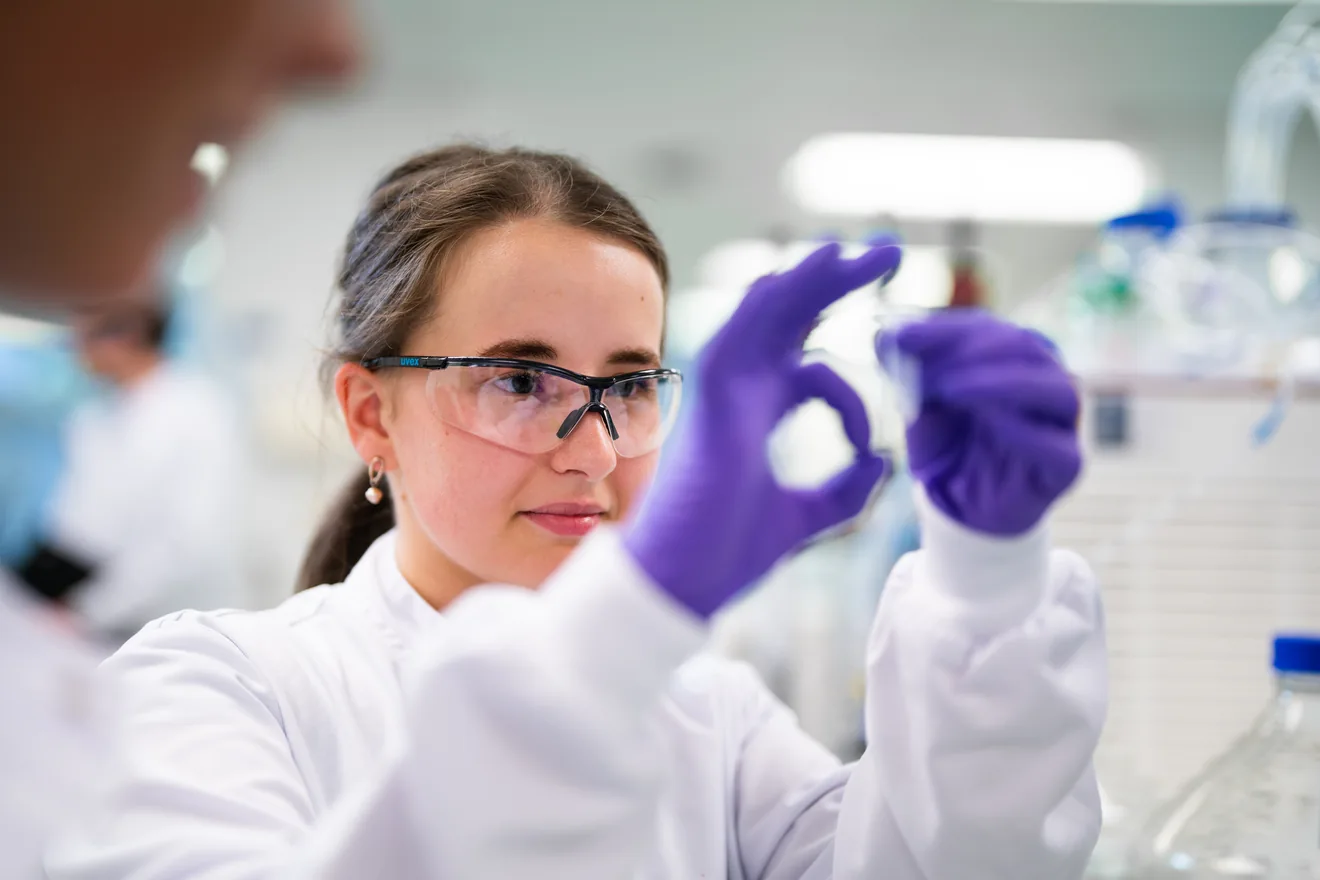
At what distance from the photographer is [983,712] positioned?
87 centimetres

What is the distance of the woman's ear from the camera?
1234 mm

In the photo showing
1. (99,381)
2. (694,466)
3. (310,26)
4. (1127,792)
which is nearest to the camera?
(310,26)

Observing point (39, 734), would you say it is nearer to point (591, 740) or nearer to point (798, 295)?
point (591, 740)

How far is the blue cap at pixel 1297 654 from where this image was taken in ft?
3.82

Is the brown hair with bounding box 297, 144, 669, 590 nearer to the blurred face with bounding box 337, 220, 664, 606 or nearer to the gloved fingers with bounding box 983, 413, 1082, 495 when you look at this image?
the blurred face with bounding box 337, 220, 664, 606

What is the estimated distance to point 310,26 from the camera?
0.55 meters

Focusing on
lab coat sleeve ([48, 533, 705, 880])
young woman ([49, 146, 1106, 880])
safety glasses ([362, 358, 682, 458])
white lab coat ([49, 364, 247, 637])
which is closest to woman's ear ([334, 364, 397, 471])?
young woman ([49, 146, 1106, 880])

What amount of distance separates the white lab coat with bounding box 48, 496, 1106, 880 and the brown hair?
273 mm

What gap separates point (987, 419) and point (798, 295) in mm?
162

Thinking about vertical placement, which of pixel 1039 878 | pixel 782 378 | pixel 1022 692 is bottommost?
pixel 1039 878

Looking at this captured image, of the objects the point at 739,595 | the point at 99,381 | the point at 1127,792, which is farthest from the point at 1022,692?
the point at 99,381

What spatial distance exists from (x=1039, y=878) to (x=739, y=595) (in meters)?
0.41

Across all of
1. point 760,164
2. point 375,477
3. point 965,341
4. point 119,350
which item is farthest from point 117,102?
point 760,164

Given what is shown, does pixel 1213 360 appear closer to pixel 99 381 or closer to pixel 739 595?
pixel 739 595
